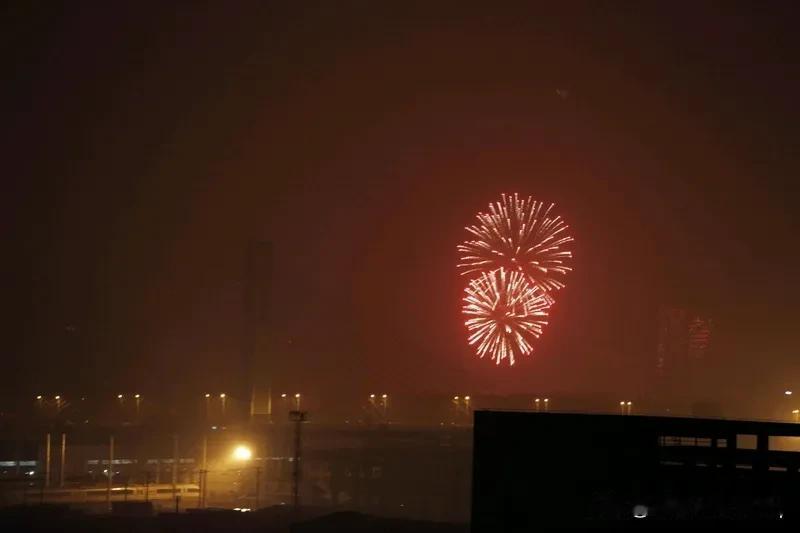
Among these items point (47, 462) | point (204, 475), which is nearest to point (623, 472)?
point (204, 475)

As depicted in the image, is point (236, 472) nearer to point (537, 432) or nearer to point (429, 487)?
point (429, 487)

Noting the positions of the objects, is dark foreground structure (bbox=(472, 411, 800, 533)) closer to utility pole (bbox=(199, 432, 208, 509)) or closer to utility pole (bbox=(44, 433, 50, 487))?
utility pole (bbox=(199, 432, 208, 509))

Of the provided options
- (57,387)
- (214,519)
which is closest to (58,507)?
(214,519)

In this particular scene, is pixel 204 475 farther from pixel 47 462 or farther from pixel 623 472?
pixel 623 472

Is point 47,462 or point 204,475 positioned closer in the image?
point 204,475

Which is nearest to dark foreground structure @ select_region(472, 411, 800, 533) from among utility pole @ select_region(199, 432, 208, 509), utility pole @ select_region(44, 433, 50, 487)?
utility pole @ select_region(199, 432, 208, 509)

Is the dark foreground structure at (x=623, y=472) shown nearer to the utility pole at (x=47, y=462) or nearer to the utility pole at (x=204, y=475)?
the utility pole at (x=204, y=475)

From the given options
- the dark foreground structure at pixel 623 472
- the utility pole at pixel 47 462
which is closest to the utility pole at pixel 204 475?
the utility pole at pixel 47 462

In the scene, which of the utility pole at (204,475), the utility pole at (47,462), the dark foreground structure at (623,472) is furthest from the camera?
the utility pole at (47,462)
